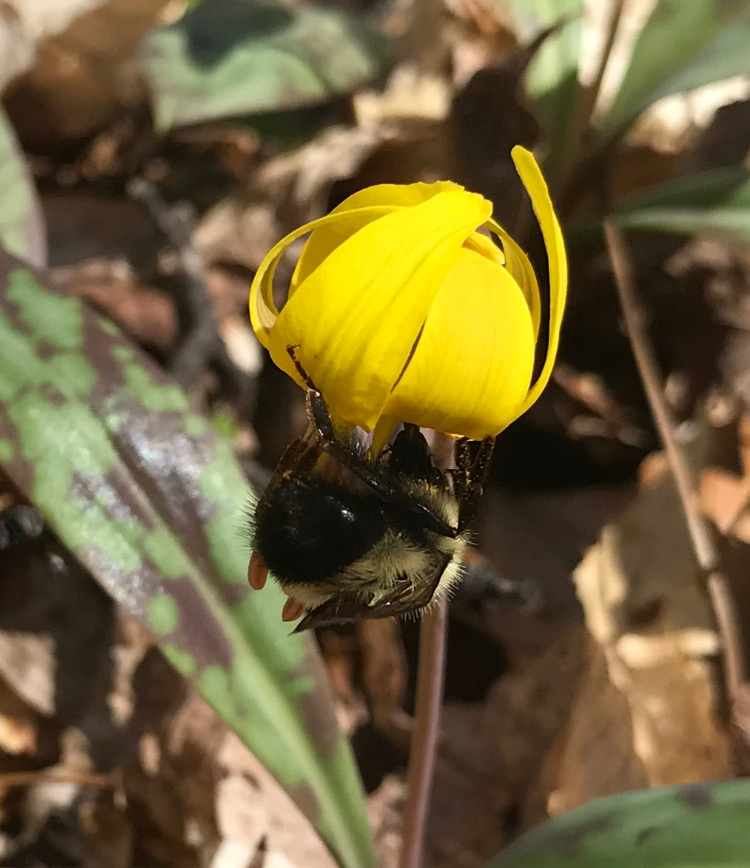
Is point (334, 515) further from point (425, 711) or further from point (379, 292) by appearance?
point (425, 711)

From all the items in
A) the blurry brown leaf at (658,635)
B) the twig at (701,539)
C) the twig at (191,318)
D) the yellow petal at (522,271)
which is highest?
the yellow petal at (522,271)

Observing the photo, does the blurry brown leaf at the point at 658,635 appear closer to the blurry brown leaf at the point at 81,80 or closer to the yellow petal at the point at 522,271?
the yellow petal at the point at 522,271

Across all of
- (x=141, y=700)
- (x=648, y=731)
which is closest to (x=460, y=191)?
(x=648, y=731)

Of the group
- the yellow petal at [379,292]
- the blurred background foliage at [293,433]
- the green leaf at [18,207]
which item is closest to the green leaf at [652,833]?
the blurred background foliage at [293,433]

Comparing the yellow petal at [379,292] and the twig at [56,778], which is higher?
the yellow petal at [379,292]

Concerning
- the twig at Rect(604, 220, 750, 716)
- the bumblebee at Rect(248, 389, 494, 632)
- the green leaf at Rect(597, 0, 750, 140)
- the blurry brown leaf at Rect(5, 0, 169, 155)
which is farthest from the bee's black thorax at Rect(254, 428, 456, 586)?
the blurry brown leaf at Rect(5, 0, 169, 155)

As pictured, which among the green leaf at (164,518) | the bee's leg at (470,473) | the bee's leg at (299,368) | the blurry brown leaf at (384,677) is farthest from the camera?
the blurry brown leaf at (384,677)

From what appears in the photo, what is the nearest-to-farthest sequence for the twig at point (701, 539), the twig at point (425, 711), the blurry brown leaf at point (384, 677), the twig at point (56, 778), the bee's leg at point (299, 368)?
the bee's leg at point (299, 368), the twig at point (425, 711), the twig at point (701, 539), the twig at point (56, 778), the blurry brown leaf at point (384, 677)
